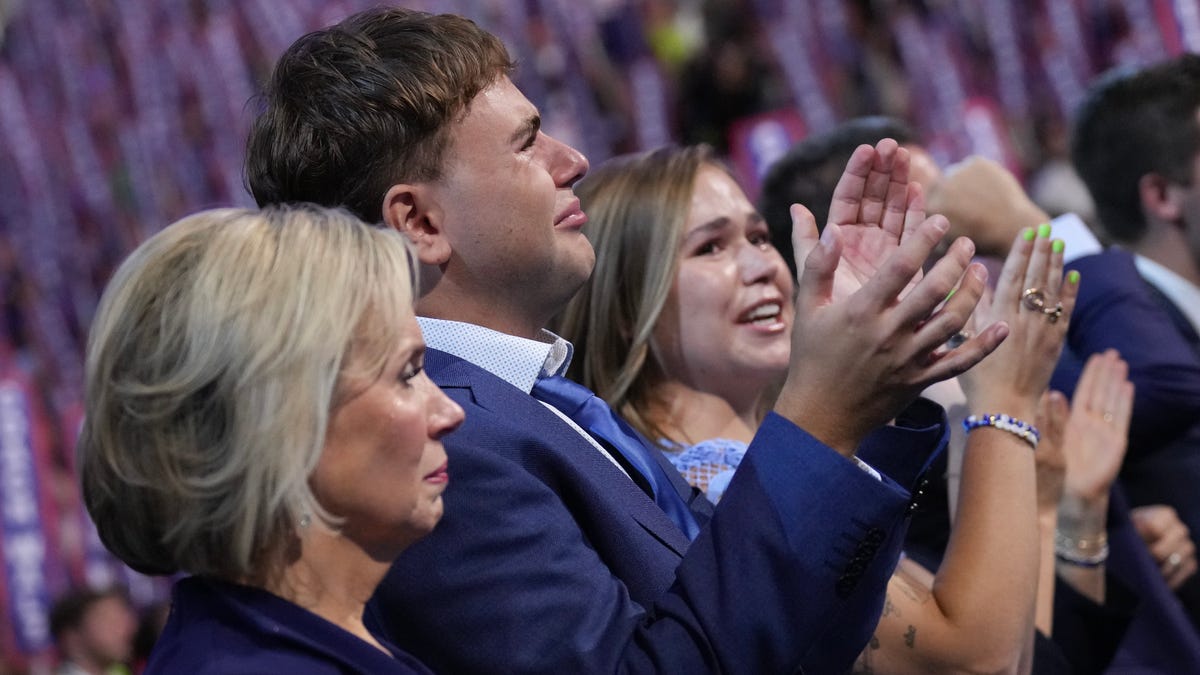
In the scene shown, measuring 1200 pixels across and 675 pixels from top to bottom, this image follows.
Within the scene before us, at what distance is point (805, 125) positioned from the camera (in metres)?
7.07

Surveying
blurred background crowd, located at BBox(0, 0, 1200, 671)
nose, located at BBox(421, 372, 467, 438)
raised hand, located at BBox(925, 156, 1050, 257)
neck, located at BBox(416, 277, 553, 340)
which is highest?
nose, located at BBox(421, 372, 467, 438)

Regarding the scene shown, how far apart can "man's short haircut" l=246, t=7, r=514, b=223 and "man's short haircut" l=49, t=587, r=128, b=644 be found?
4.58 meters

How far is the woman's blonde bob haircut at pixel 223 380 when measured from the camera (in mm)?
1314

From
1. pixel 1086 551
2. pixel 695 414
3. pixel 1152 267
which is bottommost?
pixel 1086 551

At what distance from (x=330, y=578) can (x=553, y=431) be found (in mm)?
372

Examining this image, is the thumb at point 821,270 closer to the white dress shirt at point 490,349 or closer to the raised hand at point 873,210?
the raised hand at point 873,210

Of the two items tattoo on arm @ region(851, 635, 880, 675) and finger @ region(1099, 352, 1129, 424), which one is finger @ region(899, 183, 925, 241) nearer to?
tattoo on arm @ region(851, 635, 880, 675)

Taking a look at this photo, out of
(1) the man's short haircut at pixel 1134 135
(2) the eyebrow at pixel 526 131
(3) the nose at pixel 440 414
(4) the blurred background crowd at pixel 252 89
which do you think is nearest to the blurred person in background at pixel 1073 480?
(1) the man's short haircut at pixel 1134 135

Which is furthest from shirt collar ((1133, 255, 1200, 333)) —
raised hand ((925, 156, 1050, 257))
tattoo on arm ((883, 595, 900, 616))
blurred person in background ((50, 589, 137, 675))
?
blurred person in background ((50, 589, 137, 675))

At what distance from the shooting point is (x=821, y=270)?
1.53 meters

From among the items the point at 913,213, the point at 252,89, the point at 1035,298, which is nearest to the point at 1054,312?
the point at 1035,298

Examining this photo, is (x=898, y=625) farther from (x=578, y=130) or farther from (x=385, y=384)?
(x=578, y=130)

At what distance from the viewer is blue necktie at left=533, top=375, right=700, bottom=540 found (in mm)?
1813

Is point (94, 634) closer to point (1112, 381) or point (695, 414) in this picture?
point (695, 414)
